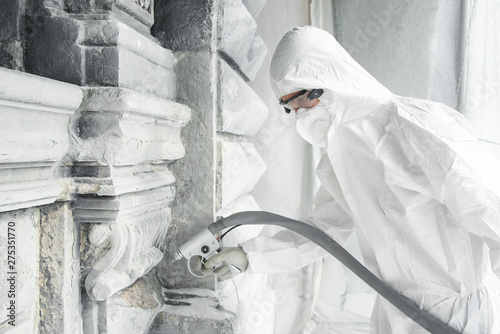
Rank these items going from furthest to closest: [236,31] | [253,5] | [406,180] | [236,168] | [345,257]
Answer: [253,5] → [236,168] → [236,31] → [345,257] → [406,180]

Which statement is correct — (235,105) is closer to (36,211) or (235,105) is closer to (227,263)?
(227,263)

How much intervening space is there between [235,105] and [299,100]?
256 mm

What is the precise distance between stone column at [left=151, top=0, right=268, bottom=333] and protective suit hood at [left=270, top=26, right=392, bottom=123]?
202 mm

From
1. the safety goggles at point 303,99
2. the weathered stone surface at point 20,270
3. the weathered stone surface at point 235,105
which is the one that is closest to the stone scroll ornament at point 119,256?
the weathered stone surface at point 20,270

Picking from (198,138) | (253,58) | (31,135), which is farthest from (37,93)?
(253,58)

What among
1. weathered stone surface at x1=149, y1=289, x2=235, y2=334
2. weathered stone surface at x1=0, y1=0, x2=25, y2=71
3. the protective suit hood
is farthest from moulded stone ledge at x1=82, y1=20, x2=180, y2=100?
weathered stone surface at x1=149, y1=289, x2=235, y2=334

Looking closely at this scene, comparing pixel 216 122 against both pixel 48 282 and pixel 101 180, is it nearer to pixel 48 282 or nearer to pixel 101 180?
pixel 101 180

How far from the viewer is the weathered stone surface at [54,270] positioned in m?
0.83

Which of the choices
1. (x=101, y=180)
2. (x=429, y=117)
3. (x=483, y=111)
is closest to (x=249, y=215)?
(x=101, y=180)

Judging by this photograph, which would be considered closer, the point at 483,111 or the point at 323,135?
the point at 323,135

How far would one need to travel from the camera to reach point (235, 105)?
125 cm

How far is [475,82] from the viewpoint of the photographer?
1.75 m

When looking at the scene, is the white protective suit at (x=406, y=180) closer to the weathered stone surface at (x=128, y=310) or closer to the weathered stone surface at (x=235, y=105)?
the weathered stone surface at (x=235, y=105)

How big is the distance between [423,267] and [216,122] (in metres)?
0.67
